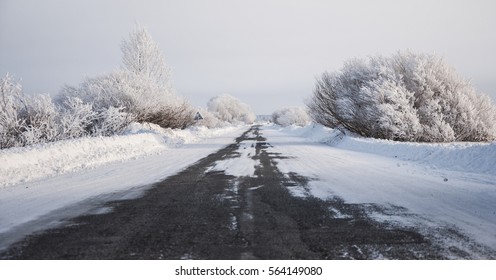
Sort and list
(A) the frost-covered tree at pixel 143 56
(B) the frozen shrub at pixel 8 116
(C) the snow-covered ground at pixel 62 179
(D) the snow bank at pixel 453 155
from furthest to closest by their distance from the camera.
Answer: (A) the frost-covered tree at pixel 143 56 < (B) the frozen shrub at pixel 8 116 < (D) the snow bank at pixel 453 155 < (C) the snow-covered ground at pixel 62 179

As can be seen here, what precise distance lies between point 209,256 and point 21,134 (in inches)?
536

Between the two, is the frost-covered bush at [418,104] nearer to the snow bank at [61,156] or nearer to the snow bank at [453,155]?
the snow bank at [453,155]

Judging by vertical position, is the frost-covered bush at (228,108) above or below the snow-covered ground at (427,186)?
Answer: above

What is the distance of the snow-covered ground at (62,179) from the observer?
A: 18.8ft

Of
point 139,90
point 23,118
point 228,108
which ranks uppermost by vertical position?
point 228,108

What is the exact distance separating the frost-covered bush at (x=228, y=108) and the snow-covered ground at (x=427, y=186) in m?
92.7

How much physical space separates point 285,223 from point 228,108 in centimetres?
11997

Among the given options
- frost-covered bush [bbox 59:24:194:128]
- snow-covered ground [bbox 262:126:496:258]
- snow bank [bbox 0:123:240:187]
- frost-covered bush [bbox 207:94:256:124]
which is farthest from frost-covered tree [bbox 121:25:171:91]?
frost-covered bush [bbox 207:94:256:124]

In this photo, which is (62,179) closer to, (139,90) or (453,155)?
(453,155)

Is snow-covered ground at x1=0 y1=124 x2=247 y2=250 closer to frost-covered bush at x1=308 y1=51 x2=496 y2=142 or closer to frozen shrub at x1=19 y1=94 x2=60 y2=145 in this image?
frozen shrub at x1=19 y1=94 x2=60 y2=145

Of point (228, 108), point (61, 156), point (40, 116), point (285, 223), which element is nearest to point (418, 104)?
point (61, 156)

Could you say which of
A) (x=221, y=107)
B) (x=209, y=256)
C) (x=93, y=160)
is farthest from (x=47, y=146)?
(x=221, y=107)

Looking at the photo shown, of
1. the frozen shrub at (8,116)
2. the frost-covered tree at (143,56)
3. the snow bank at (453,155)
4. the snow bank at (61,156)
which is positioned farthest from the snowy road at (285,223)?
the frost-covered tree at (143,56)

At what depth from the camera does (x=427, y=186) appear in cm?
814
